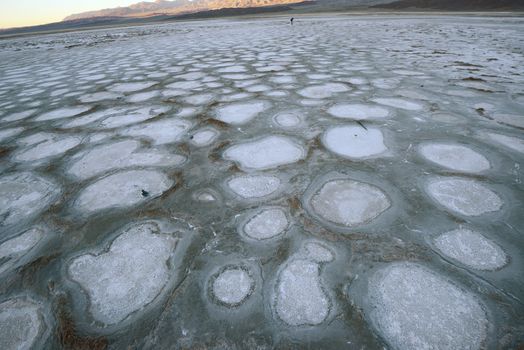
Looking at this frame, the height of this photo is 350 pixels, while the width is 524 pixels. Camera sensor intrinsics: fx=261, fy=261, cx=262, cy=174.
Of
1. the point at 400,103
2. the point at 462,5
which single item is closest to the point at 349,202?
the point at 400,103

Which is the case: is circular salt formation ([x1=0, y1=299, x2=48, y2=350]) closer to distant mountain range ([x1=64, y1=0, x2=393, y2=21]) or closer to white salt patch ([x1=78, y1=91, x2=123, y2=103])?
white salt patch ([x1=78, y1=91, x2=123, y2=103])

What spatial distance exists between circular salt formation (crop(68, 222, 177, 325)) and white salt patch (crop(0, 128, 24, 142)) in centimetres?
147

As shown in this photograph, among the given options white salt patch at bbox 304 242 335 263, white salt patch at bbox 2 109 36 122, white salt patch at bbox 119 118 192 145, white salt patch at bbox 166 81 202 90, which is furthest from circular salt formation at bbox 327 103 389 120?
white salt patch at bbox 2 109 36 122

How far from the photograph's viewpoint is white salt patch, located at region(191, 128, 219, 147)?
4.60 feet

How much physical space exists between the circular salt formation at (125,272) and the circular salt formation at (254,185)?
0.31 meters

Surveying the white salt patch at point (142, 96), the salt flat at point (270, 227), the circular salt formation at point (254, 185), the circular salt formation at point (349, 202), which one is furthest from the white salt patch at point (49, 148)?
the circular salt formation at point (349, 202)

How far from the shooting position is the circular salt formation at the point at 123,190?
0.99 metres

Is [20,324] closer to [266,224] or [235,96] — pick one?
[266,224]

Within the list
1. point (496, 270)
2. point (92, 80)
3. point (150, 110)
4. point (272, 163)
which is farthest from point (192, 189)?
point (92, 80)

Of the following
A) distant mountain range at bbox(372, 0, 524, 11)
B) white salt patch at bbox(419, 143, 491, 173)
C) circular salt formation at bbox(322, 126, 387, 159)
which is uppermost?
circular salt formation at bbox(322, 126, 387, 159)

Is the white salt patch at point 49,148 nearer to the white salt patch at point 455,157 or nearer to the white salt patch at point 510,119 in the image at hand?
the white salt patch at point 455,157

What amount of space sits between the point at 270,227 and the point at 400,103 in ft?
4.92

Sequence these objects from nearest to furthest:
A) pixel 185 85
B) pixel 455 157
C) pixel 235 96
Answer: pixel 455 157, pixel 235 96, pixel 185 85

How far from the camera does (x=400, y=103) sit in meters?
1.81
